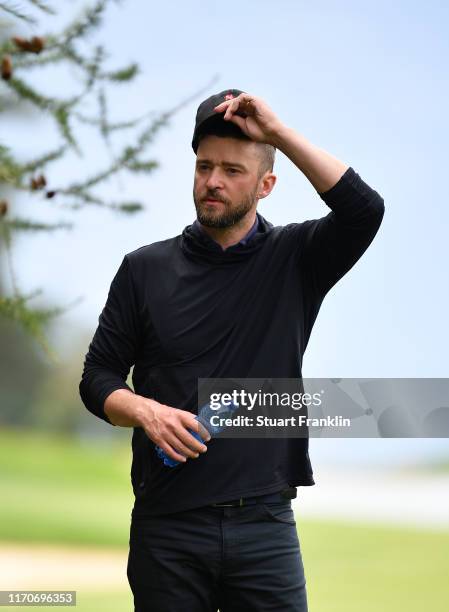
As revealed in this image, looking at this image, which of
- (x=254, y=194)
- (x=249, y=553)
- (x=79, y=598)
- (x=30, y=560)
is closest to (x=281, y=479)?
(x=249, y=553)

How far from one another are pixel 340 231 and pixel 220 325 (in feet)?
1.22

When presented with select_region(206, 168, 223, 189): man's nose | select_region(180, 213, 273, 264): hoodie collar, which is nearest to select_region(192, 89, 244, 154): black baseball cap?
select_region(206, 168, 223, 189): man's nose

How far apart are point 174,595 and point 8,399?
1226cm

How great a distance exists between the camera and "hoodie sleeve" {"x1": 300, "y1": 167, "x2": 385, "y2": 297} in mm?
2225

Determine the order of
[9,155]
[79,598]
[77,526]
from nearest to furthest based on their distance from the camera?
[9,155] → [79,598] → [77,526]

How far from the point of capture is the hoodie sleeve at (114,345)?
7.84 feet

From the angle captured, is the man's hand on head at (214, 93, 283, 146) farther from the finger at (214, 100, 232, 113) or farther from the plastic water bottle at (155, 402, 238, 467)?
the plastic water bottle at (155, 402, 238, 467)

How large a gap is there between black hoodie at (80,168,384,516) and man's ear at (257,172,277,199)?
84mm

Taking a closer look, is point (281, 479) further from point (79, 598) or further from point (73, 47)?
point (79, 598)

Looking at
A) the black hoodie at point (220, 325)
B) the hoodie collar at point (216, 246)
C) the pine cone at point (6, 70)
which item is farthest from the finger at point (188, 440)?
the pine cone at point (6, 70)

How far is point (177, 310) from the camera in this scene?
7.78 feet

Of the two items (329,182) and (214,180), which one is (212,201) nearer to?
(214,180)

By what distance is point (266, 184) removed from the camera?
2.46m

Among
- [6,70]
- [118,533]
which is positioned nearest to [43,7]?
[6,70]
